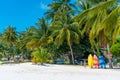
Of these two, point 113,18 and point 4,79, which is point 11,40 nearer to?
point 4,79

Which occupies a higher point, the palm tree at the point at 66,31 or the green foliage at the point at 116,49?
the palm tree at the point at 66,31

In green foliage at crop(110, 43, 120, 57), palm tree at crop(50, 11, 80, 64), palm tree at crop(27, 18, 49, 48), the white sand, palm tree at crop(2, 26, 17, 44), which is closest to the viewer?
the white sand

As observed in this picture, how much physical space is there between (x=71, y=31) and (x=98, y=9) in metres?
25.2

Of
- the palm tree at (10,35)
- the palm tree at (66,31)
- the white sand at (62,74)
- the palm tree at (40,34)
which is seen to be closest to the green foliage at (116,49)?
the palm tree at (66,31)

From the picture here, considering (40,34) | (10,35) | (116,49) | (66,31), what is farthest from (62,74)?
(10,35)

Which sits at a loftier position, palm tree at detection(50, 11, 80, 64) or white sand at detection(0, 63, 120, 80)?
palm tree at detection(50, 11, 80, 64)

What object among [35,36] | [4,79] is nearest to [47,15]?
[35,36]

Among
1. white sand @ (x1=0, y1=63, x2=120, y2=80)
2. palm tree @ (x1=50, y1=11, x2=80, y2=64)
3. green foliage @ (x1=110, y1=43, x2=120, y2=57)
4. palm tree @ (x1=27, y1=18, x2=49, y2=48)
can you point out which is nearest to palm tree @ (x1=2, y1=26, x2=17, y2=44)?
palm tree @ (x1=27, y1=18, x2=49, y2=48)

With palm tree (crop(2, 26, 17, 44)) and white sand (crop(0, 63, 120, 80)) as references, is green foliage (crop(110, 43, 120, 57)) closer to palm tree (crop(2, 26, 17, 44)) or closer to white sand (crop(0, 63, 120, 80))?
white sand (crop(0, 63, 120, 80))

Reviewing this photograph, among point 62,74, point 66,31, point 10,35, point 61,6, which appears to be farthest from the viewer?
point 10,35

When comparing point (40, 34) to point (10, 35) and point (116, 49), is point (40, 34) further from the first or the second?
point (10, 35)

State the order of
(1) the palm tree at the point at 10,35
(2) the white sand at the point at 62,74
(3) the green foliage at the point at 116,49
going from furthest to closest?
(1) the palm tree at the point at 10,35
(3) the green foliage at the point at 116,49
(2) the white sand at the point at 62,74

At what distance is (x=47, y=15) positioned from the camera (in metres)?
44.8

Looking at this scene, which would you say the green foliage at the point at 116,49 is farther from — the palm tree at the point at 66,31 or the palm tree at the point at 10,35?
the palm tree at the point at 10,35
